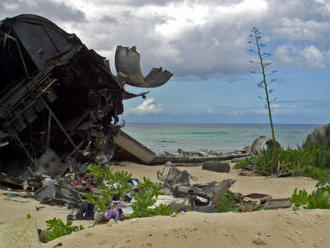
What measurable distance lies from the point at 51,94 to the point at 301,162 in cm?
796

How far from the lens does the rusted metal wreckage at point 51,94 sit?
10.2 m

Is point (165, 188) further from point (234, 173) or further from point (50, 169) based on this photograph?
point (234, 173)

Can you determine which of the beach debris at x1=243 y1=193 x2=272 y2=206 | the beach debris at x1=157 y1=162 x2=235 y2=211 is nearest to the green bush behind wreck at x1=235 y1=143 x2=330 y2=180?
the beach debris at x1=243 y1=193 x2=272 y2=206

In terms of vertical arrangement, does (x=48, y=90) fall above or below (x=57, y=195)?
above

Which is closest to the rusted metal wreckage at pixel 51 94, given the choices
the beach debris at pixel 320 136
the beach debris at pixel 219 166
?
the beach debris at pixel 219 166

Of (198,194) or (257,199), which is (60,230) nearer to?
(198,194)

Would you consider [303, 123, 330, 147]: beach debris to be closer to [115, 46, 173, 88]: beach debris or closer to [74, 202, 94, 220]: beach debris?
[115, 46, 173, 88]: beach debris

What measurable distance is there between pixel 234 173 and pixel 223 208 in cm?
718

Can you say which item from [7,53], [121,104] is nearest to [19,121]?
[7,53]

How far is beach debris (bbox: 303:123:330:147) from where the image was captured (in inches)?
561

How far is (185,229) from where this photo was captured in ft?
9.41

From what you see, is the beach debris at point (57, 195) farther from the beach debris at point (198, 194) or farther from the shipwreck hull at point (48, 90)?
the shipwreck hull at point (48, 90)

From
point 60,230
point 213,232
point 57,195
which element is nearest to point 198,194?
point 57,195

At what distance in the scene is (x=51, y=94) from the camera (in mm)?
10727
